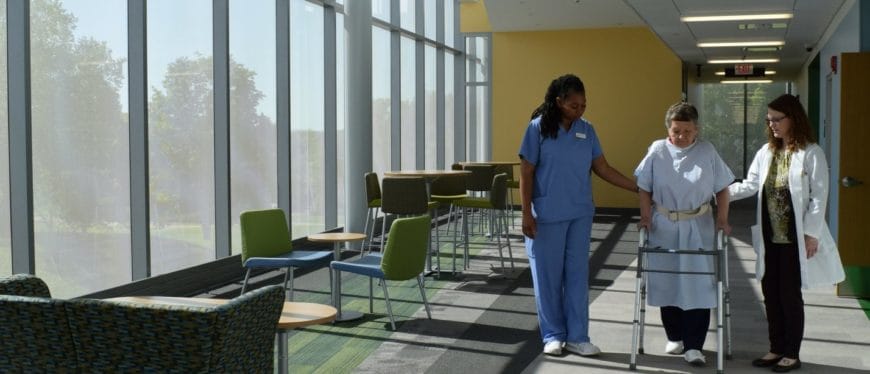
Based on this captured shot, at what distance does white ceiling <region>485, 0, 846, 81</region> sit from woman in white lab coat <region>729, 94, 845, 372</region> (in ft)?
20.0

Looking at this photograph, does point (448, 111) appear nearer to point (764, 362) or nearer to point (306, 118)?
point (306, 118)

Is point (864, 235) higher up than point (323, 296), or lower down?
higher up

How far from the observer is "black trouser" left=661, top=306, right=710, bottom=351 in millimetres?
4902

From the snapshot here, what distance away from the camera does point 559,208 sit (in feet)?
16.8

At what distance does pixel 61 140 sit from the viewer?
6.24 metres

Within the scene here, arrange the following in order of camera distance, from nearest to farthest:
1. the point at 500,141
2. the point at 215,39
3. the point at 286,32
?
the point at 215,39, the point at 286,32, the point at 500,141

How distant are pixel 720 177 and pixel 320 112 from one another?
6.48m

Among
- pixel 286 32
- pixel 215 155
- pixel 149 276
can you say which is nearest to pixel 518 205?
pixel 286 32

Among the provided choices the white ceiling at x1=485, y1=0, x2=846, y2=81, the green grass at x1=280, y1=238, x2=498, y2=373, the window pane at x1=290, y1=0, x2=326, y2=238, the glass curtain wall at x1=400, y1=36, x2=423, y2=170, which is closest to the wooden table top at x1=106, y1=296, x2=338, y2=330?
the green grass at x1=280, y1=238, x2=498, y2=373

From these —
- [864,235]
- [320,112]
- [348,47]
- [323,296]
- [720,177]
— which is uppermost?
[348,47]

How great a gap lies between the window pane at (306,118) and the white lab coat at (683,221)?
5696 millimetres

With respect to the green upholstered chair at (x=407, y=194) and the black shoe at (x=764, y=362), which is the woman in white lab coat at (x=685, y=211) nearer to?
the black shoe at (x=764, y=362)

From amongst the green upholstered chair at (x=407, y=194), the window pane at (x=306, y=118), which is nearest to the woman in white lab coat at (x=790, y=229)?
the green upholstered chair at (x=407, y=194)

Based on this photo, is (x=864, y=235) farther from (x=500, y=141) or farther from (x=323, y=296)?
(x=500, y=141)
